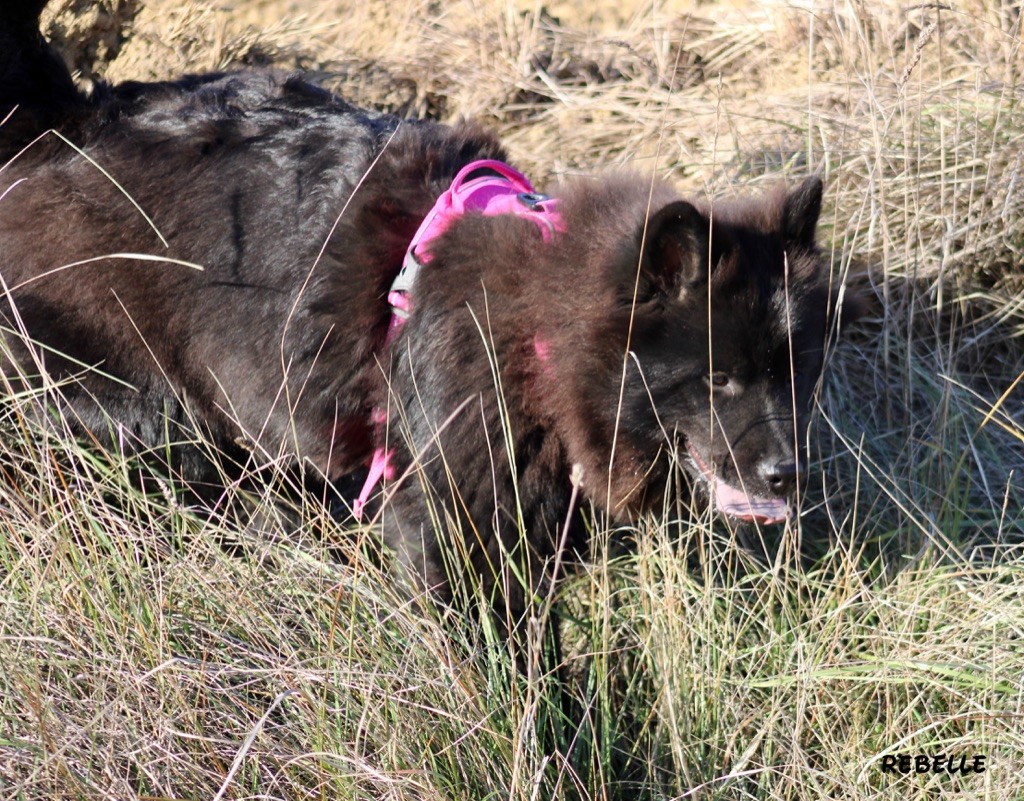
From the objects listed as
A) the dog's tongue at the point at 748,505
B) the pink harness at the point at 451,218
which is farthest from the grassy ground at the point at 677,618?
the pink harness at the point at 451,218

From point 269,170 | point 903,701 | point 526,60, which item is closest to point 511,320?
point 269,170

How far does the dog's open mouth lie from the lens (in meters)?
3.05

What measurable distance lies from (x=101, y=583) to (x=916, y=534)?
2.55 metres

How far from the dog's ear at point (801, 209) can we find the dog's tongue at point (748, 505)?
0.75 m

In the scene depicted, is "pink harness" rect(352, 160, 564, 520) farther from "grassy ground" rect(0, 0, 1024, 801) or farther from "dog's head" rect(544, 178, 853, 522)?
"grassy ground" rect(0, 0, 1024, 801)

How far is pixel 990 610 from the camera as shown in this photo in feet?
9.90

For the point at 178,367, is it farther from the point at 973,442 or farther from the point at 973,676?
the point at 973,442

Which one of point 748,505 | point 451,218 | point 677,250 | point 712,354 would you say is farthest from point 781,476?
point 451,218

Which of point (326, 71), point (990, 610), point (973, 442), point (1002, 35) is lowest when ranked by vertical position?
point (973, 442)

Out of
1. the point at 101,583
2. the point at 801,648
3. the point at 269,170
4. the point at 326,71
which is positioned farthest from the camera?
the point at 326,71

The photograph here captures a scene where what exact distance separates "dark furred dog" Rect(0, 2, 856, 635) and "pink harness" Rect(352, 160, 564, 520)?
0.04 m

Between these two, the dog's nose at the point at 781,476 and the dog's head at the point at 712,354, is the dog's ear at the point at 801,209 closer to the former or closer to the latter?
the dog's head at the point at 712,354

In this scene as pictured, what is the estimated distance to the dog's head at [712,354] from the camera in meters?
A: 2.97

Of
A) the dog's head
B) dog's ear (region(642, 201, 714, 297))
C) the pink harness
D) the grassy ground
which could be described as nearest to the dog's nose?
the dog's head
